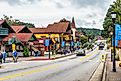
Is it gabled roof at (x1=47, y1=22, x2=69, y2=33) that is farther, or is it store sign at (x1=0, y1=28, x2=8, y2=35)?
gabled roof at (x1=47, y1=22, x2=69, y2=33)

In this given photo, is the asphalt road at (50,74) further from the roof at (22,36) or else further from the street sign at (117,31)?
the roof at (22,36)

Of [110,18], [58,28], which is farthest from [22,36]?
[58,28]

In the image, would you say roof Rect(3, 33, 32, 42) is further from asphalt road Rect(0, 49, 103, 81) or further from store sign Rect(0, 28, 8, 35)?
asphalt road Rect(0, 49, 103, 81)

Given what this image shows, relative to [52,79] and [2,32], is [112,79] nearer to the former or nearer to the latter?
[52,79]

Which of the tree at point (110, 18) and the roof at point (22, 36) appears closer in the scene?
the tree at point (110, 18)

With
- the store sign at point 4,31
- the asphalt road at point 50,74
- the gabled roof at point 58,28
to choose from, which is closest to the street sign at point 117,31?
the asphalt road at point 50,74

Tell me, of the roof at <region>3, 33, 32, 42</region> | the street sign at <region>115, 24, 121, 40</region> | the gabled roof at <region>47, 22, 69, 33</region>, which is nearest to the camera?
the street sign at <region>115, 24, 121, 40</region>

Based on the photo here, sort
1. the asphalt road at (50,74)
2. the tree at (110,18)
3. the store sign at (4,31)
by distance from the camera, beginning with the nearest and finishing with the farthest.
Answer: the asphalt road at (50,74) → the tree at (110,18) → the store sign at (4,31)

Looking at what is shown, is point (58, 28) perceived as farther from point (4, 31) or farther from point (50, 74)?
point (50, 74)

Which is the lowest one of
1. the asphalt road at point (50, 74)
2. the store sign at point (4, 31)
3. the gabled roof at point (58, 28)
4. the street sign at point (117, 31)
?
the asphalt road at point (50, 74)

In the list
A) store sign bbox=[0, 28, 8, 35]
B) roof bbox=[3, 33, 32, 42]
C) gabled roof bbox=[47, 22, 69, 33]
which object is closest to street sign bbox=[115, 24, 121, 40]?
store sign bbox=[0, 28, 8, 35]

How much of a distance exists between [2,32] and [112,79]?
169 ft

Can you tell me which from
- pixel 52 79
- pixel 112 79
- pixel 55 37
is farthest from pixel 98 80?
pixel 55 37

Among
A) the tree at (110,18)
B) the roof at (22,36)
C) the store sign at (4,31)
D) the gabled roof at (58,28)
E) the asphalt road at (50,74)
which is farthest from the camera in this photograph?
the gabled roof at (58,28)
